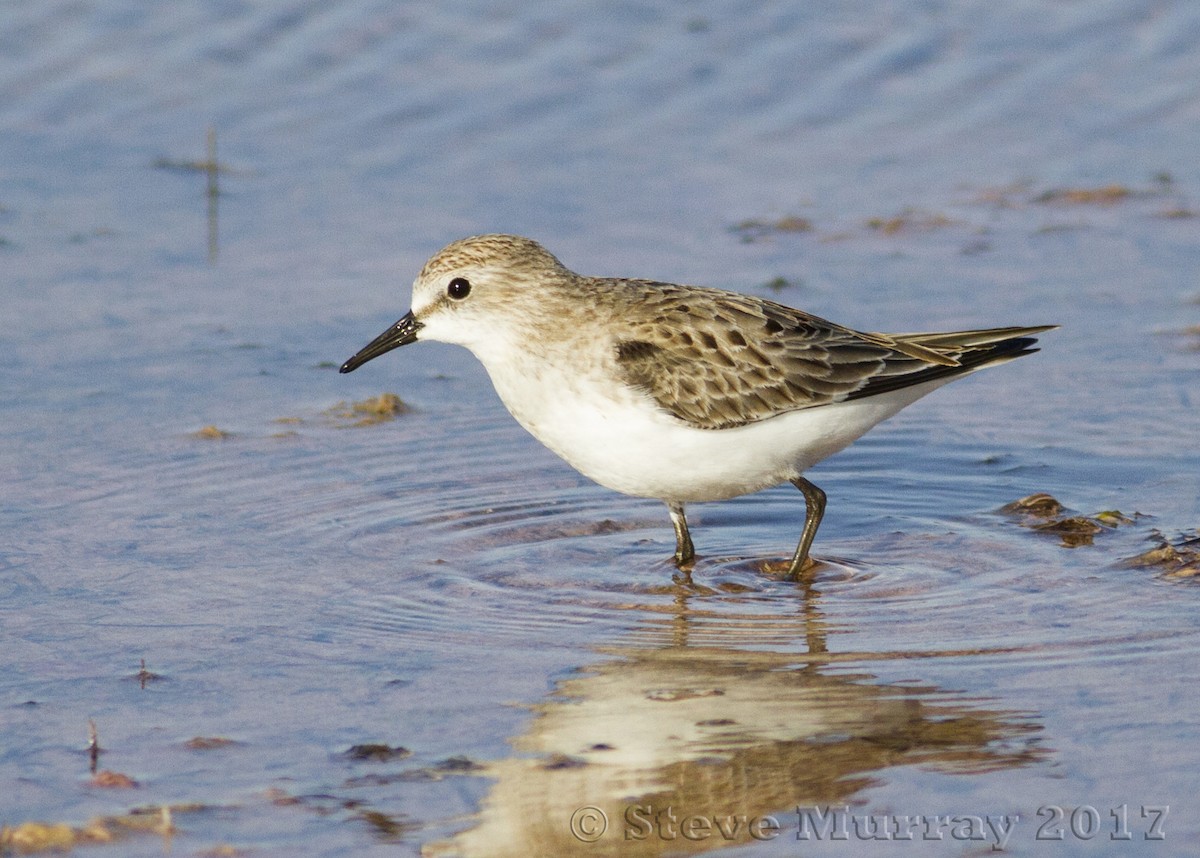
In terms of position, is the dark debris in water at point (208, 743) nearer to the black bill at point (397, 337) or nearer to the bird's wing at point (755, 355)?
the bird's wing at point (755, 355)

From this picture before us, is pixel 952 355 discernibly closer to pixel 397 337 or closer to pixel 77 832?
pixel 397 337

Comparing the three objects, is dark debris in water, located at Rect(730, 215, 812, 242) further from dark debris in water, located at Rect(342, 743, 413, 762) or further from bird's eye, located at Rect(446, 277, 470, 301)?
dark debris in water, located at Rect(342, 743, 413, 762)

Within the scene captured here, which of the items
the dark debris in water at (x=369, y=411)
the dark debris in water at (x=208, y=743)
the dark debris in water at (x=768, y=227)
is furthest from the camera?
the dark debris in water at (x=768, y=227)

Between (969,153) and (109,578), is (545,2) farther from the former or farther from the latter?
(109,578)

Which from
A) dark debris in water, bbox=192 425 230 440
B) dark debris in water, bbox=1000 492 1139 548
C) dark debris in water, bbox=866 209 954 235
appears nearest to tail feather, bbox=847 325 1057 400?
dark debris in water, bbox=1000 492 1139 548

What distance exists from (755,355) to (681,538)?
0.85 m

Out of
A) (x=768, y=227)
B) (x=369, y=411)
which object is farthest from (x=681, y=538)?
(x=768, y=227)

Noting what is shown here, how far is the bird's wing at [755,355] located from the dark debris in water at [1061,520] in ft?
2.46

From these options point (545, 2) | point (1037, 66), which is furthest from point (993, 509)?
point (545, 2)

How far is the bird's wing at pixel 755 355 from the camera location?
302 inches

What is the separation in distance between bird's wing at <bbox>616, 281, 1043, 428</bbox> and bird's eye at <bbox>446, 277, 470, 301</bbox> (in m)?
0.69

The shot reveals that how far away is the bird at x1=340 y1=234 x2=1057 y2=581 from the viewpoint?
7578 millimetres

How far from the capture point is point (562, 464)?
30.2 feet

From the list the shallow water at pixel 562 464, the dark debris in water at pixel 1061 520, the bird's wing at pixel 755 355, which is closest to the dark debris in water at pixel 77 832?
the shallow water at pixel 562 464
